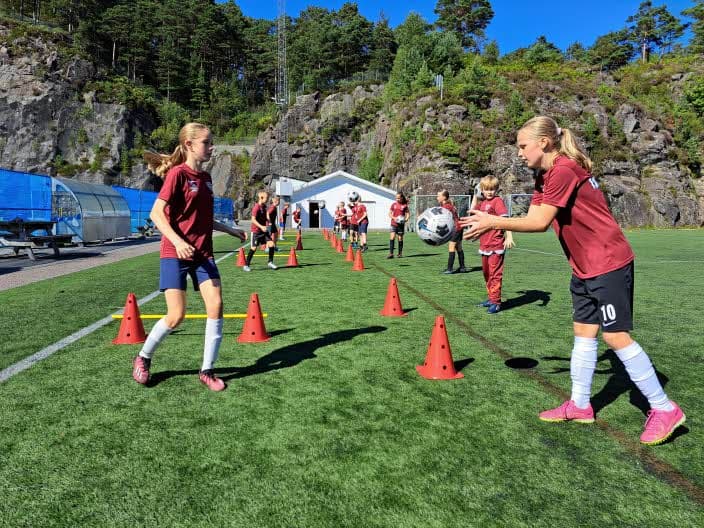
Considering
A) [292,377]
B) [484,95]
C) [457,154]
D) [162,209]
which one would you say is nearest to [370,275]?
[292,377]

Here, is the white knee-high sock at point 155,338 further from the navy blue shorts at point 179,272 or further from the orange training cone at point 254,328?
the orange training cone at point 254,328

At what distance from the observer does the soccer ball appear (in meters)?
5.76

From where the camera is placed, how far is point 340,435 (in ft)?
10.1

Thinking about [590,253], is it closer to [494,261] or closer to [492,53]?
[494,261]

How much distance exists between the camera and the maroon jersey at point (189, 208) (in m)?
3.70

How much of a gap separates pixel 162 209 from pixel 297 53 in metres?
98.0

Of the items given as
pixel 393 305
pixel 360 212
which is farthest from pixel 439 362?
pixel 360 212

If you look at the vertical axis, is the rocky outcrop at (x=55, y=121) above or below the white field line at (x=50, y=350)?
above

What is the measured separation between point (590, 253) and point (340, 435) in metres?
1.95

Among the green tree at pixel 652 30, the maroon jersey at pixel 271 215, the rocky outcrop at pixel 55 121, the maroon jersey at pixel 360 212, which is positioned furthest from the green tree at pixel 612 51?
the maroon jersey at pixel 271 215

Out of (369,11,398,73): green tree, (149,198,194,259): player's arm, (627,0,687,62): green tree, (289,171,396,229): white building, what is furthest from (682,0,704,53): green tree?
(149,198,194,259): player's arm

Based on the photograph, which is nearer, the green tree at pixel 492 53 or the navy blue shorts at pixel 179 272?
the navy blue shorts at pixel 179 272

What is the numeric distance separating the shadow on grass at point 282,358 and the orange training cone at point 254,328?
0.81 ft

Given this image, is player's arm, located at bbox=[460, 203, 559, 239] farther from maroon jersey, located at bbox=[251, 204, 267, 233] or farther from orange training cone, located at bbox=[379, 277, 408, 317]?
maroon jersey, located at bbox=[251, 204, 267, 233]
